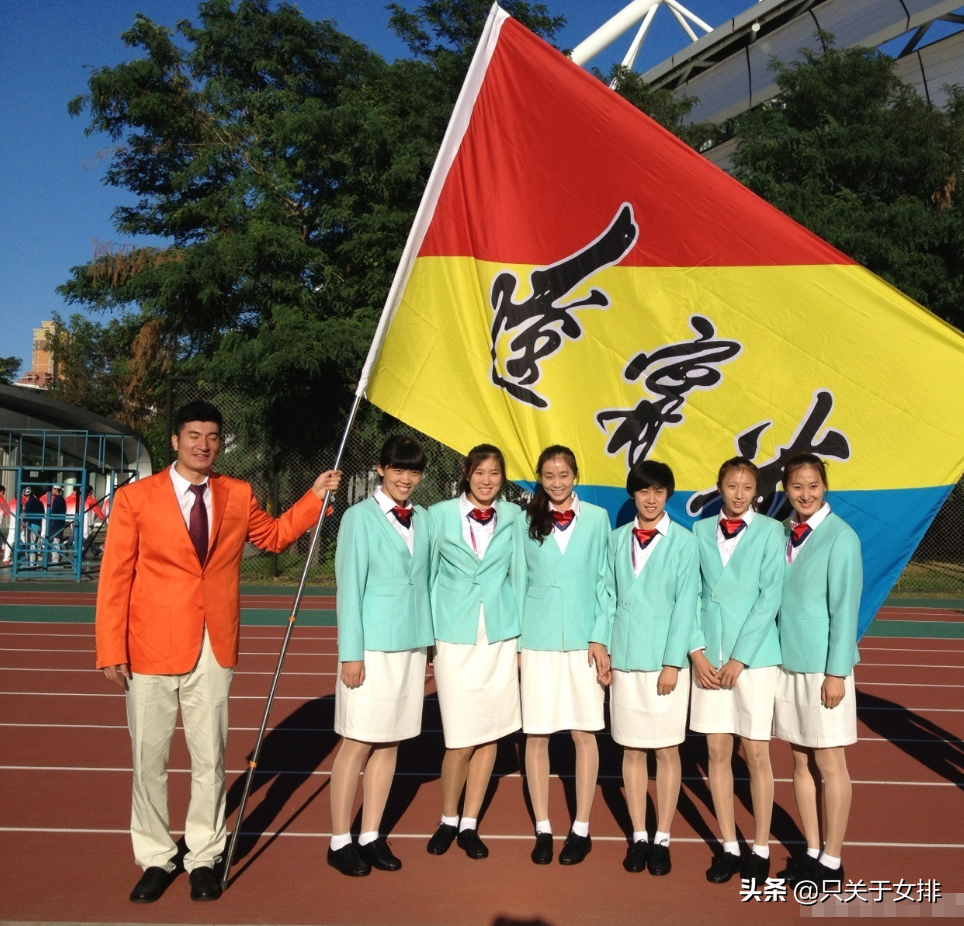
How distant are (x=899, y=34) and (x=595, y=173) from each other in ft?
62.8

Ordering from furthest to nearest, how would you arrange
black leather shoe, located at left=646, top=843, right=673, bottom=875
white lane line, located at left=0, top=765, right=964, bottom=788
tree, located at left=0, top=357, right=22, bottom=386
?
tree, located at left=0, top=357, right=22, bottom=386, white lane line, located at left=0, top=765, right=964, bottom=788, black leather shoe, located at left=646, top=843, right=673, bottom=875

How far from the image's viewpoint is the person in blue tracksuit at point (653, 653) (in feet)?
12.5

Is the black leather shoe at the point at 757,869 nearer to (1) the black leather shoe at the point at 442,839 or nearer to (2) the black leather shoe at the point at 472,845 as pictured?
(2) the black leather shoe at the point at 472,845

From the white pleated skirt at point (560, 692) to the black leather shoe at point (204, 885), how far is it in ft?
4.27

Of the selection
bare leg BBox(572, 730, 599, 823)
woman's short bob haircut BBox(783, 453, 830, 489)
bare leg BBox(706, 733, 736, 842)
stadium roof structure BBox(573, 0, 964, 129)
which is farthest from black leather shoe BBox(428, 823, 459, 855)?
stadium roof structure BBox(573, 0, 964, 129)

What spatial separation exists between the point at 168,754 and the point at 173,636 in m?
0.45

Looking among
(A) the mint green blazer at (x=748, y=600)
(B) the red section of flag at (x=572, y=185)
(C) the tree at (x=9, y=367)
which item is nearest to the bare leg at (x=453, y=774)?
(A) the mint green blazer at (x=748, y=600)

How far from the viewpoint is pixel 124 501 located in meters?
3.55

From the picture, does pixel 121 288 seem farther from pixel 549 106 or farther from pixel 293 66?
pixel 549 106

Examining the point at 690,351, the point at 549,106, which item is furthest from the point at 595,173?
the point at 690,351

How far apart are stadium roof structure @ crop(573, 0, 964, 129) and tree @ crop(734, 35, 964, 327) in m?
1.92

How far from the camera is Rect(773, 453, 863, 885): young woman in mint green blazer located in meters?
3.60

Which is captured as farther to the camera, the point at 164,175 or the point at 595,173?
the point at 164,175

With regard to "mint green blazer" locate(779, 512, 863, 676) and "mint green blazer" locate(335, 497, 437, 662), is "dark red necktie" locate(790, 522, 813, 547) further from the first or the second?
"mint green blazer" locate(335, 497, 437, 662)
